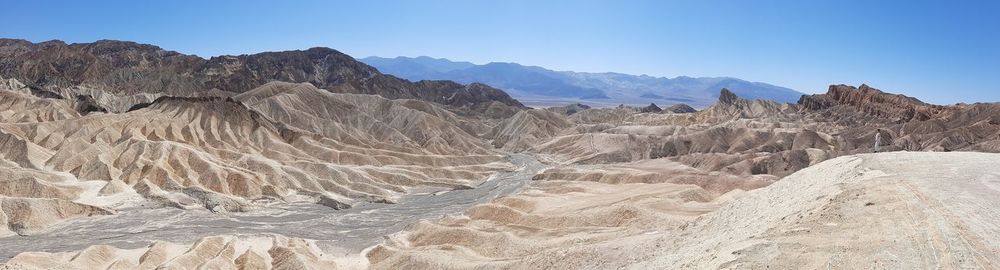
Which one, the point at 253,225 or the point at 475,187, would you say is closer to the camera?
the point at 253,225

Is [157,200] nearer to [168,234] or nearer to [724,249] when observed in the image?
[168,234]

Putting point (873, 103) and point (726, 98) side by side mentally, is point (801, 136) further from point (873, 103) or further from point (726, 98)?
point (726, 98)

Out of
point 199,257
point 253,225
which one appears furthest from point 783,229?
point 253,225

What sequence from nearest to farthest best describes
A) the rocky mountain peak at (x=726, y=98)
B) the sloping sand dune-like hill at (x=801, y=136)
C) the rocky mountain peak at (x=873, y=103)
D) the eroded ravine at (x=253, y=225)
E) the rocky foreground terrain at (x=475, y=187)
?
the rocky foreground terrain at (x=475, y=187)
the eroded ravine at (x=253, y=225)
the sloping sand dune-like hill at (x=801, y=136)
the rocky mountain peak at (x=873, y=103)
the rocky mountain peak at (x=726, y=98)

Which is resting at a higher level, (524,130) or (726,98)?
(726,98)

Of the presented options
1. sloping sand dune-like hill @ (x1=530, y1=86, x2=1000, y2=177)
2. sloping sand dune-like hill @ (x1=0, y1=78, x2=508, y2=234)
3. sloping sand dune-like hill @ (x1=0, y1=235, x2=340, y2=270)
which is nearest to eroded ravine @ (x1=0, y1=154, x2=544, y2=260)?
sloping sand dune-like hill @ (x1=0, y1=78, x2=508, y2=234)

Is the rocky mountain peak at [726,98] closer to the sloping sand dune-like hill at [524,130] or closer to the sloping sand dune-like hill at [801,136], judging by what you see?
the sloping sand dune-like hill at [801,136]

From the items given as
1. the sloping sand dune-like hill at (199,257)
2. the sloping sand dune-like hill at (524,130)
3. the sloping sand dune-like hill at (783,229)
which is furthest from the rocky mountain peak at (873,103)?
the sloping sand dune-like hill at (199,257)
